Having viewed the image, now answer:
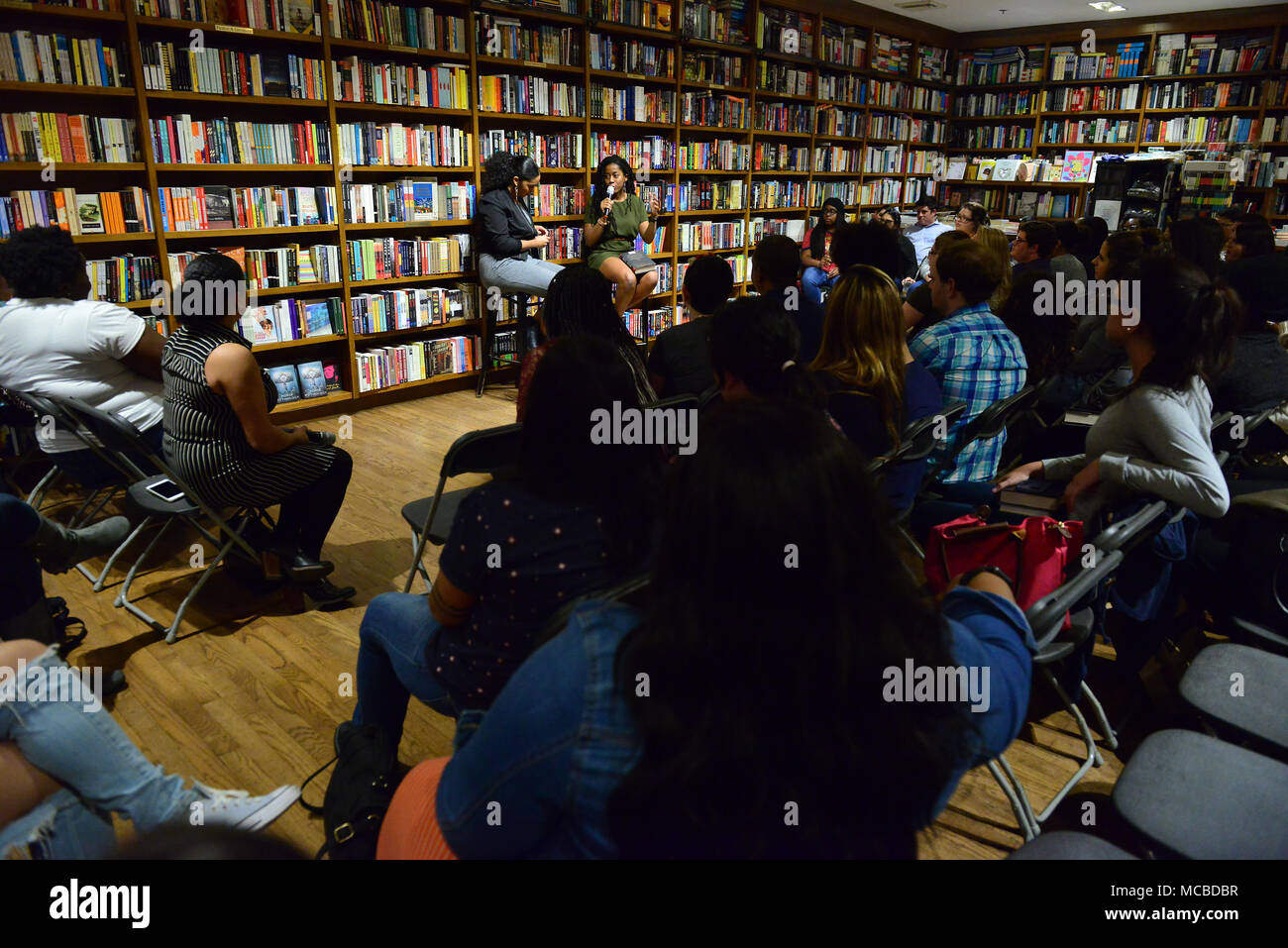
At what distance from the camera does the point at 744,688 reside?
2.59 ft

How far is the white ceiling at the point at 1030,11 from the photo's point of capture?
7309 mm

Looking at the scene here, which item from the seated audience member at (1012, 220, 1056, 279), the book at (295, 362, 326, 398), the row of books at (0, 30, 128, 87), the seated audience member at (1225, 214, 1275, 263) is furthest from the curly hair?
the seated audience member at (1225, 214, 1275, 263)

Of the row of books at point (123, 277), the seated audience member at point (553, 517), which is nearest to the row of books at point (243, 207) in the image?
the row of books at point (123, 277)

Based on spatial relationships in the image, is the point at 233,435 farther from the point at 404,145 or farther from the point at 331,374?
the point at 404,145

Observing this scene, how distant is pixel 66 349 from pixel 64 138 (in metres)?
1.59

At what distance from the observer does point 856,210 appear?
28.6ft

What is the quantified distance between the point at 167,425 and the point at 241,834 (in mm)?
2411

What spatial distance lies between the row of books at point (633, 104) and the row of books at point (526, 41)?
299 mm

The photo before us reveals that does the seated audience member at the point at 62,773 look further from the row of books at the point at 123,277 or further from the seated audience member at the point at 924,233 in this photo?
the seated audience member at the point at 924,233

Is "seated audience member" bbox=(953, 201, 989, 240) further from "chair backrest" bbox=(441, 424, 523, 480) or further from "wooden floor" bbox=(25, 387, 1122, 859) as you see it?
"chair backrest" bbox=(441, 424, 523, 480)

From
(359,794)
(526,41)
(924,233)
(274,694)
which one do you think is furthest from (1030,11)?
(359,794)
